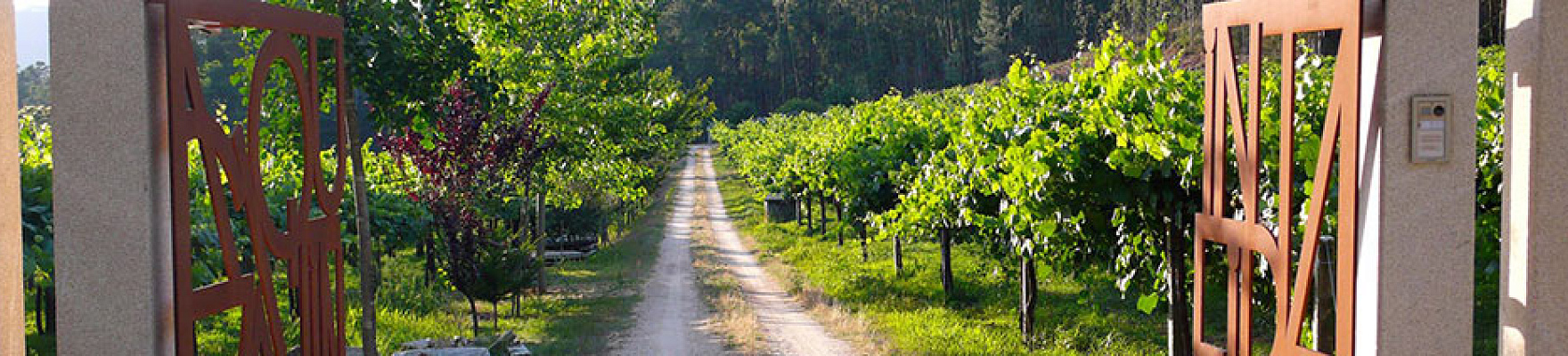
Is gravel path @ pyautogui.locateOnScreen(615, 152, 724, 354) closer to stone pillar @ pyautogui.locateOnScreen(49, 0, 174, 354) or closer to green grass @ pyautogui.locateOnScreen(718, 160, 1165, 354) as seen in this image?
green grass @ pyautogui.locateOnScreen(718, 160, 1165, 354)

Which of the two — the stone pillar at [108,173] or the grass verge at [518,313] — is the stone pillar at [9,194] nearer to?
the stone pillar at [108,173]

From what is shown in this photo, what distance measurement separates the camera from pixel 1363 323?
13.6ft

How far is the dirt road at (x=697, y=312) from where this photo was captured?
465 inches

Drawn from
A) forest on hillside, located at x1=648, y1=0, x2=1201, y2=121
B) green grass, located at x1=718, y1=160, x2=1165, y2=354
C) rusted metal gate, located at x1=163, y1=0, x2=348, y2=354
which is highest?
forest on hillside, located at x1=648, y1=0, x2=1201, y2=121

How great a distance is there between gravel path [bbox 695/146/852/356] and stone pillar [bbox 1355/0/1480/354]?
296 inches

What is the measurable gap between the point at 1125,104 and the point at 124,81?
5590mm

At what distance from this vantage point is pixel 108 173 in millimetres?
3852

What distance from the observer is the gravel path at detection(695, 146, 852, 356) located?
11.7m

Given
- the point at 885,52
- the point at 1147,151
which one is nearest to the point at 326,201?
the point at 1147,151

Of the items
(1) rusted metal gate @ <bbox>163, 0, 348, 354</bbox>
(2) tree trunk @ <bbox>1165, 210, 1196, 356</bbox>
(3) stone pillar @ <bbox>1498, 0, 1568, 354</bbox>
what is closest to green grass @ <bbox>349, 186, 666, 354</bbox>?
(2) tree trunk @ <bbox>1165, 210, 1196, 356</bbox>

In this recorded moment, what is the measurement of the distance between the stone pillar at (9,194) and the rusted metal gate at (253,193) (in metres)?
0.41

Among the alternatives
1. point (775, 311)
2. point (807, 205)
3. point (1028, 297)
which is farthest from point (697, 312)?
point (807, 205)

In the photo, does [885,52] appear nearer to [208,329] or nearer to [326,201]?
[208,329]

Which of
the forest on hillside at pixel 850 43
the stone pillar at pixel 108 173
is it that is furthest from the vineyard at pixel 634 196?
the forest on hillside at pixel 850 43
